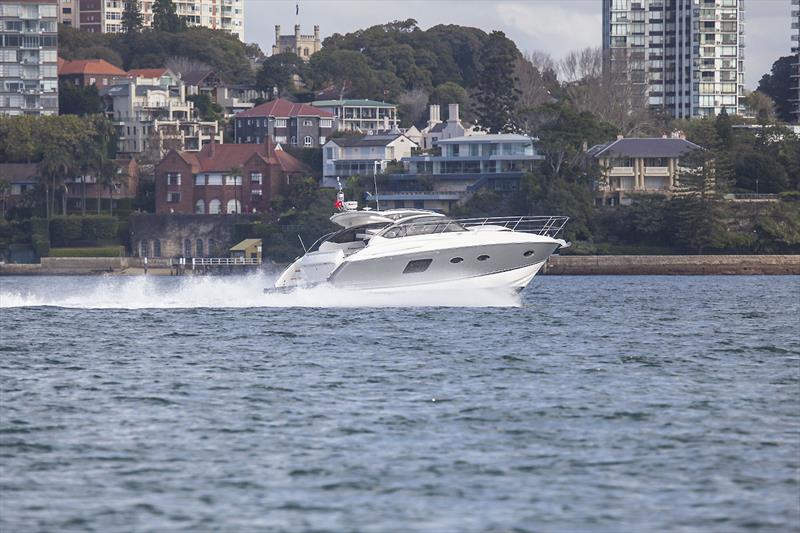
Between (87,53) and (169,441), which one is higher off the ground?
(87,53)

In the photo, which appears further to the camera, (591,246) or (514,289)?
(591,246)

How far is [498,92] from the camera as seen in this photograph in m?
148

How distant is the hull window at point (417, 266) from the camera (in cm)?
4609

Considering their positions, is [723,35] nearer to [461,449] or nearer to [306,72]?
[306,72]

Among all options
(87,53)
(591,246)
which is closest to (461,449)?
(591,246)

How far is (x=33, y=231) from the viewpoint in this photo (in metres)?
124

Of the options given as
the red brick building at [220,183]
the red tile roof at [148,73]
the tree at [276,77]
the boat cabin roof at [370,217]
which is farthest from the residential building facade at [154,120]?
the boat cabin roof at [370,217]

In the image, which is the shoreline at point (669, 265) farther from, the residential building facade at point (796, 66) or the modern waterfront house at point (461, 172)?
the residential building facade at point (796, 66)

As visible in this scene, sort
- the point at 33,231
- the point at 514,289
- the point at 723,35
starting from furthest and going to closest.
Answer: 1. the point at 723,35
2. the point at 33,231
3. the point at 514,289

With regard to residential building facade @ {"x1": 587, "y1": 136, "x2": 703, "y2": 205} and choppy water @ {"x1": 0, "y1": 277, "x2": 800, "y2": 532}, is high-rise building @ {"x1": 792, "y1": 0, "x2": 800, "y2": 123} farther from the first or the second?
choppy water @ {"x1": 0, "y1": 277, "x2": 800, "y2": 532}

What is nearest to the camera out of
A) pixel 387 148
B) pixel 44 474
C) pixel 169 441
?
pixel 44 474

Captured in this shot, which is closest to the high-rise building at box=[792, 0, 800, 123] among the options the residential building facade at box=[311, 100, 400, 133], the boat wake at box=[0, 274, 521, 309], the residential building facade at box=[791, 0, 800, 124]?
A: the residential building facade at box=[791, 0, 800, 124]

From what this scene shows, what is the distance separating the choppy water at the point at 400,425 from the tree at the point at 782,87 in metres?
137

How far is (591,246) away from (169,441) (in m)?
82.7
